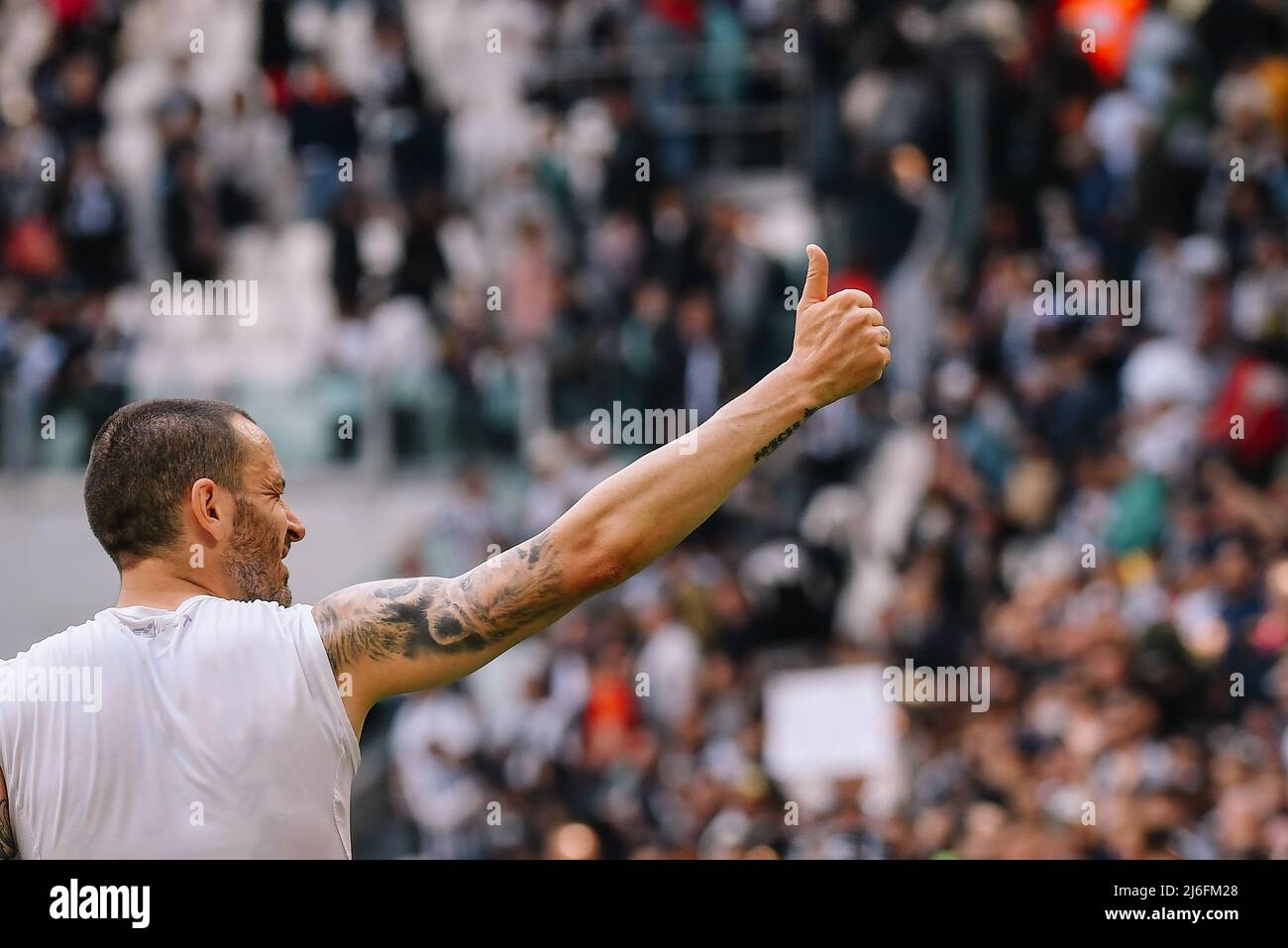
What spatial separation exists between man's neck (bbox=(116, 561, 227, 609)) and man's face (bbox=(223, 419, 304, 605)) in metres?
0.08

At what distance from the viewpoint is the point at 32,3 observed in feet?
42.2

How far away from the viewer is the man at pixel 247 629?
2523mm

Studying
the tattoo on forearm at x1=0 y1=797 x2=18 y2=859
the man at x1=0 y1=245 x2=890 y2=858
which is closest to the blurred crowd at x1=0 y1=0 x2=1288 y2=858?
the man at x1=0 y1=245 x2=890 y2=858

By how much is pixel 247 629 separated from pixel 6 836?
1.45 feet

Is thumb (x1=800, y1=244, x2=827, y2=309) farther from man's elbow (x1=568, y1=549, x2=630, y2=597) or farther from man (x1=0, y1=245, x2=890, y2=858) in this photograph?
man's elbow (x1=568, y1=549, x2=630, y2=597)

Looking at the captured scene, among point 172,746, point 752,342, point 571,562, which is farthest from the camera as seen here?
point 752,342

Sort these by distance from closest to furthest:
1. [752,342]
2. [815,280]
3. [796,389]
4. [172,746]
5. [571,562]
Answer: [172,746] → [571,562] → [796,389] → [815,280] → [752,342]

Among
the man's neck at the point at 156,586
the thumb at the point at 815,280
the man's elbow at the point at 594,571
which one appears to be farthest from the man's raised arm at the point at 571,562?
the man's neck at the point at 156,586

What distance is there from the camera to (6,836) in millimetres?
2588

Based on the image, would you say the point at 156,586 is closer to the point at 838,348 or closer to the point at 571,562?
the point at 571,562

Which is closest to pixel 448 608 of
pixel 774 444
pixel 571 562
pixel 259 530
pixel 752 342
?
pixel 571 562
